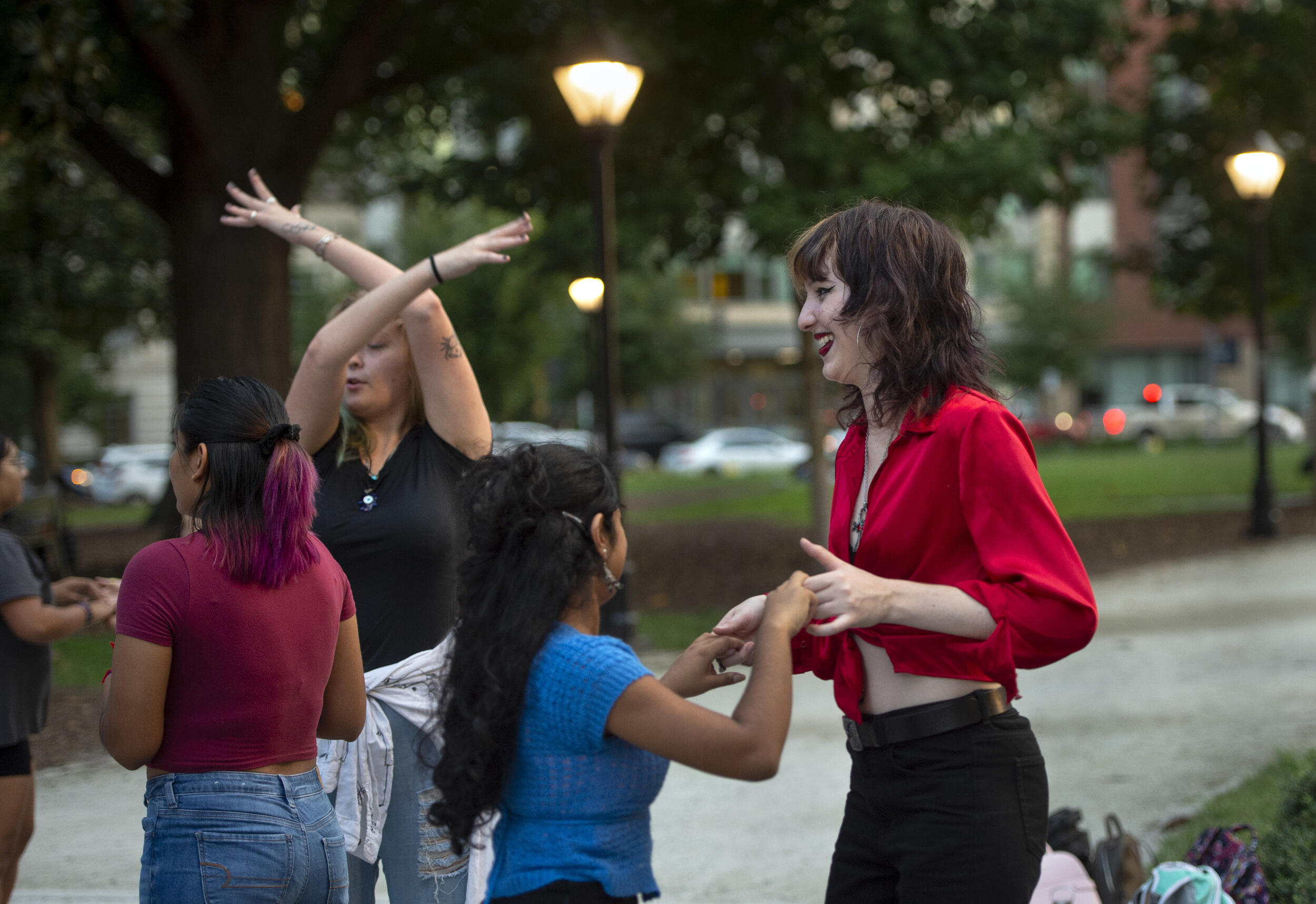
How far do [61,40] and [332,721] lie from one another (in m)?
7.38

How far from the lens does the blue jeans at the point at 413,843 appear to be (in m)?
3.01

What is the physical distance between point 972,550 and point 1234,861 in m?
2.12

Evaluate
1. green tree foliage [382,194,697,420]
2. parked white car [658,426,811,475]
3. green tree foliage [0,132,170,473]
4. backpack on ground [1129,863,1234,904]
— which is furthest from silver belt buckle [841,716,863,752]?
parked white car [658,426,811,475]

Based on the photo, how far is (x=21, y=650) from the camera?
3.57 metres

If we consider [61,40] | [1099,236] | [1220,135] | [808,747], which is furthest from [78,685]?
[1099,236]

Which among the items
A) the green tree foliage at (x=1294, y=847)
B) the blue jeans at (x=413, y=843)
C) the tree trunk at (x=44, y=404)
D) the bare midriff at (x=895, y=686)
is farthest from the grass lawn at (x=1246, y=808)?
the tree trunk at (x=44, y=404)

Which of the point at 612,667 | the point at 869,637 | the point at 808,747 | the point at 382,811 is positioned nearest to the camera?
the point at 612,667

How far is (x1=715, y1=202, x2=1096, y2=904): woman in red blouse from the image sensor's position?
83.2 inches

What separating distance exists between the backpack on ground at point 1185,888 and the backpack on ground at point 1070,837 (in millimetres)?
429

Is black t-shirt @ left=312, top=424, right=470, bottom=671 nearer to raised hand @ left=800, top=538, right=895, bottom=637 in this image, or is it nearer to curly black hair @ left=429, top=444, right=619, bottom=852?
curly black hair @ left=429, top=444, right=619, bottom=852

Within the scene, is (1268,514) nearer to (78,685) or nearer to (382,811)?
(78,685)

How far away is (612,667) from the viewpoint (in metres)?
2.04

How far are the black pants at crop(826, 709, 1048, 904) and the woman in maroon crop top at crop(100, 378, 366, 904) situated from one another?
1090 millimetres

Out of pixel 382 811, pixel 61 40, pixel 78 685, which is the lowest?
pixel 78 685
